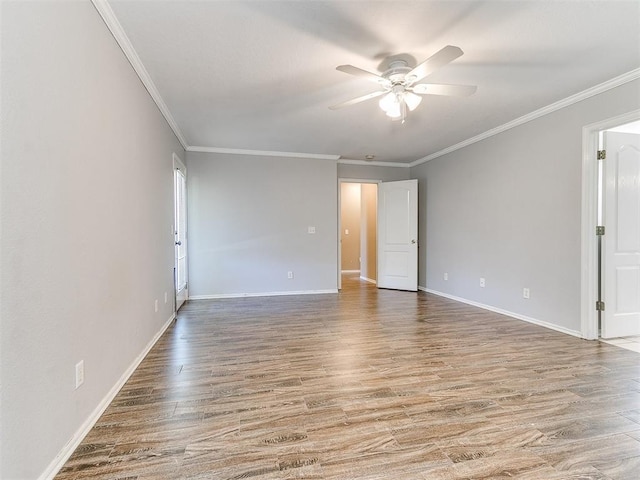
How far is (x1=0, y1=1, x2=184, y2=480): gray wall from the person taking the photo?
1165mm

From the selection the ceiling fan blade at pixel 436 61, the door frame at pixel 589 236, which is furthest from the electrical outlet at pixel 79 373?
the door frame at pixel 589 236

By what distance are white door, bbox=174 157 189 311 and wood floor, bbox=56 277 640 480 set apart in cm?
125

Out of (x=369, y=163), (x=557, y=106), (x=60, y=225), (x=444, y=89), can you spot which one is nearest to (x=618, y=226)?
(x=557, y=106)

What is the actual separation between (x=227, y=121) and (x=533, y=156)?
12.0 feet

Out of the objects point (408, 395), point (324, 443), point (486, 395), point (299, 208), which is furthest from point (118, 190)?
point (299, 208)

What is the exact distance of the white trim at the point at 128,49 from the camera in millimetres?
1864

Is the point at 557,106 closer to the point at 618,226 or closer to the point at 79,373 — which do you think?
the point at 618,226

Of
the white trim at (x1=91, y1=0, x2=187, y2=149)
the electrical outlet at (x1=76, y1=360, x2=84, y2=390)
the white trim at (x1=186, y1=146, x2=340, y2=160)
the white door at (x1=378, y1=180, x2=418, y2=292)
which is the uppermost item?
the white trim at (x1=186, y1=146, x2=340, y2=160)

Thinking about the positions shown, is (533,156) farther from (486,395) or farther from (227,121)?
(227,121)

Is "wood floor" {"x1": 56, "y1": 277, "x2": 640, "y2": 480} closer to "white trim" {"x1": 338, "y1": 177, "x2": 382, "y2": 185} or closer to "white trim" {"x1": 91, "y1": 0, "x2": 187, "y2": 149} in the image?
"white trim" {"x1": 91, "y1": 0, "x2": 187, "y2": 149}

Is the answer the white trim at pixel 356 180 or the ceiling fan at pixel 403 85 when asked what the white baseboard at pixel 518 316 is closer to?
the white trim at pixel 356 180

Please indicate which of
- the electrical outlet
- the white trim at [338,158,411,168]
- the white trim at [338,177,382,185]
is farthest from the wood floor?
the white trim at [338,158,411,168]

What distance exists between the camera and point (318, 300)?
5027 mm

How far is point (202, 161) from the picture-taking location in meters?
5.11
